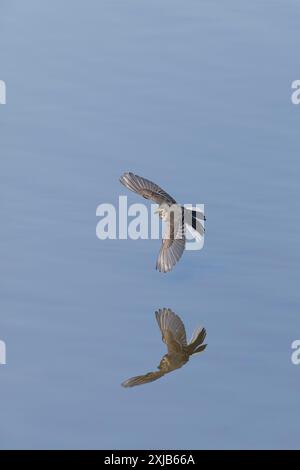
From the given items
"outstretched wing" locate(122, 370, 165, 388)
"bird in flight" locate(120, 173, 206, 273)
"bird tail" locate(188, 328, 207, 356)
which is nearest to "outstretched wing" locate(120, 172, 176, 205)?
"bird in flight" locate(120, 173, 206, 273)

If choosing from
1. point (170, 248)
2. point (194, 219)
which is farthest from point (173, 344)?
point (194, 219)

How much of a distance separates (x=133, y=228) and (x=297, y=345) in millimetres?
1811

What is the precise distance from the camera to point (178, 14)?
47.5ft

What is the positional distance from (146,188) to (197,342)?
166 cm

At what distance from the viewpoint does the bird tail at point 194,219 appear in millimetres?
10484

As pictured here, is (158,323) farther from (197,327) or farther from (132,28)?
(132,28)

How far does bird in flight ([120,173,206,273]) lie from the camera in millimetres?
10203

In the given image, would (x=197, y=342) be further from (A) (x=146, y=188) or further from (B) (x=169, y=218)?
(A) (x=146, y=188)

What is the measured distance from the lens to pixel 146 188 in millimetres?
10758

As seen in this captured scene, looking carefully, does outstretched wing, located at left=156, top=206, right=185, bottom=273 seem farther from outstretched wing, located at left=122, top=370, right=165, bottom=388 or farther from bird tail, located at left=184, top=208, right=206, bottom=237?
outstretched wing, located at left=122, top=370, right=165, bottom=388

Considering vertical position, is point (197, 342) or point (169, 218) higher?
point (169, 218)
